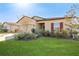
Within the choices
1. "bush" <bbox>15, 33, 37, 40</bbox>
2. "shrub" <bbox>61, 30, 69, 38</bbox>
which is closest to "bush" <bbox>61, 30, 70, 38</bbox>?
"shrub" <bbox>61, 30, 69, 38</bbox>

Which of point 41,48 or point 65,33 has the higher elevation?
point 65,33

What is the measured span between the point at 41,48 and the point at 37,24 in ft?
0.80

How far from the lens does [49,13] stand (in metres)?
2.37

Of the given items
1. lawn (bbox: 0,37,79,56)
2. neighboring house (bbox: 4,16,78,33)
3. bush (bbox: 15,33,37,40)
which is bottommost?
lawn (bbox: 0,37,79,56)

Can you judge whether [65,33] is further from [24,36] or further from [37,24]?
[24,36]

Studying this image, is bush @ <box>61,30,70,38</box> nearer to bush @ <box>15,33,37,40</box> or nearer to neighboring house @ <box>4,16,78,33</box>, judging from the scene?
neighboring house @ <box>4,16,78,33</box>

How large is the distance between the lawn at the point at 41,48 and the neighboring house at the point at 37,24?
0.41ft

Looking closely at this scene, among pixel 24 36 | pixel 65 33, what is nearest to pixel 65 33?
pixel 65 33

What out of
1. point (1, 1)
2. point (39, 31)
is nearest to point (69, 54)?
point (39, 31)

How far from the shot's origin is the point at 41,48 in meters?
2.35

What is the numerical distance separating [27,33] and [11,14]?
24cm

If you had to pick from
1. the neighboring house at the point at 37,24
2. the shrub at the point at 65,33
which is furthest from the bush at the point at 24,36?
the shrub at the point at 65,33

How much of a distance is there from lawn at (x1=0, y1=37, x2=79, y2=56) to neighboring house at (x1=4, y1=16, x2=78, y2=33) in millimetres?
125

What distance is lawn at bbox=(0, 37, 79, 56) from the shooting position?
91.7 inches
